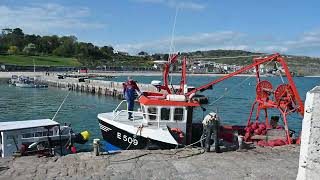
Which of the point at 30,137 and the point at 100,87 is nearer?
the point at 30,137

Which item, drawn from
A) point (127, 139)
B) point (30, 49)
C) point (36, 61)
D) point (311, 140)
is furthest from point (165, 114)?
point (30, 49)

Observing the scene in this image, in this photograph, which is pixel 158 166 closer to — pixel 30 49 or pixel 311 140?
pixel 311 140

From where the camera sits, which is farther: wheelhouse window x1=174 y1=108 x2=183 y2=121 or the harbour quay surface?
wheelhouse window x1=174 y1=108 x2=183 y2=121

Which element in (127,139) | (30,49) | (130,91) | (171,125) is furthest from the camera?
(30,49)

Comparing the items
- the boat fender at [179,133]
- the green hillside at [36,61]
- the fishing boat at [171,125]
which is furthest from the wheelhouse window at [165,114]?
the green hillside at [36,61]

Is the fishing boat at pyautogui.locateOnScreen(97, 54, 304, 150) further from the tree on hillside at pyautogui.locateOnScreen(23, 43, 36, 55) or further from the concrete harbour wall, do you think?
the tree on hillside at pyautogui.locateOnScreen(23, 43, 36, 55)

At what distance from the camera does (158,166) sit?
11734 millimetres

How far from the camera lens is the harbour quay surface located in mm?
10891

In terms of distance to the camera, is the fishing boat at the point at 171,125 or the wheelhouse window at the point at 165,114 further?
the wheelhouse window at the point at 165,114

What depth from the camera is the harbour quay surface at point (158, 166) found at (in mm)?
10891

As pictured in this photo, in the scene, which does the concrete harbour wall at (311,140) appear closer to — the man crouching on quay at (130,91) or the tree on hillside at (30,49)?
the man crouching on quay at (130,91)

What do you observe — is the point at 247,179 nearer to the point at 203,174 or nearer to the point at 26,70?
the point at 203,174

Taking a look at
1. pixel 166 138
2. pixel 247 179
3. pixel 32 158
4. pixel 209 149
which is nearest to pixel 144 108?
pixel 166 138

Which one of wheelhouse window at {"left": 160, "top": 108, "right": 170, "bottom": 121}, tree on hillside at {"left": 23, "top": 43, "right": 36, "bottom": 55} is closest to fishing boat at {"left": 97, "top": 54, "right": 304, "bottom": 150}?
wheelhouse window at {"left": 160, "top": 108, "right": 170, "bottom": 121}
